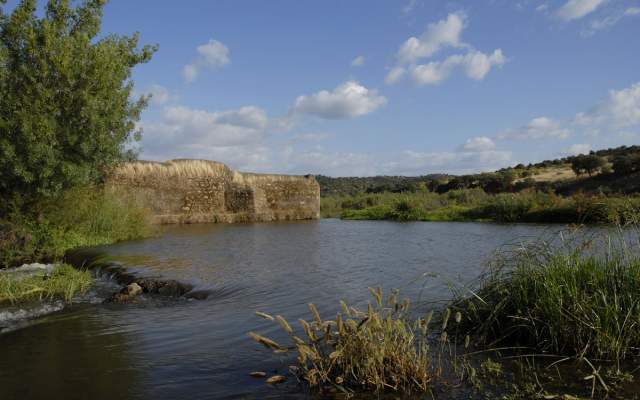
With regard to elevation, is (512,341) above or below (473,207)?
below

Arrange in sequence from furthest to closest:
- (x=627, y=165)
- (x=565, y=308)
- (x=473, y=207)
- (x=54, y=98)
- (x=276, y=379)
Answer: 1. (x=627, y=165)
2. (x=473, y=207)
3. (x=54, y=98)
4. (x=565, y=308)
5. (x=276, y=379)

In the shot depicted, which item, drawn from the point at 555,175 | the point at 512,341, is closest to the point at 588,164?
the point at 555,175

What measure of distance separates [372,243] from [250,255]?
14.2 feet

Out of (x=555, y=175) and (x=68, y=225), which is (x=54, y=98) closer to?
(x=68, y=225)

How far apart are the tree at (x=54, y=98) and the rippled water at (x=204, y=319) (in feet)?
9.02

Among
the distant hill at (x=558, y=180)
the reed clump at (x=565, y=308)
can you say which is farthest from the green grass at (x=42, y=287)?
the distant hill at (x=558, y=180)

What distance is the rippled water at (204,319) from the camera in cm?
441

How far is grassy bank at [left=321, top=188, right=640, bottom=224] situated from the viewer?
20.8m

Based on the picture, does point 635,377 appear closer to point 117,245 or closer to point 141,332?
point 141,332

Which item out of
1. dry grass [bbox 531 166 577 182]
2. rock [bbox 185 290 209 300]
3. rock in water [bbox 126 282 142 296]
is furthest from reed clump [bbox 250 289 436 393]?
dry grass [bbox 531 166 577 182]

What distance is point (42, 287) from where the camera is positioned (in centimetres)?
813

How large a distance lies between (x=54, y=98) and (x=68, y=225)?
402 cm

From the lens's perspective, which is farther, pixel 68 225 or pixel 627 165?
pixel 627 165

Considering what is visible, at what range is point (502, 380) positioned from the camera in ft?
13.6
